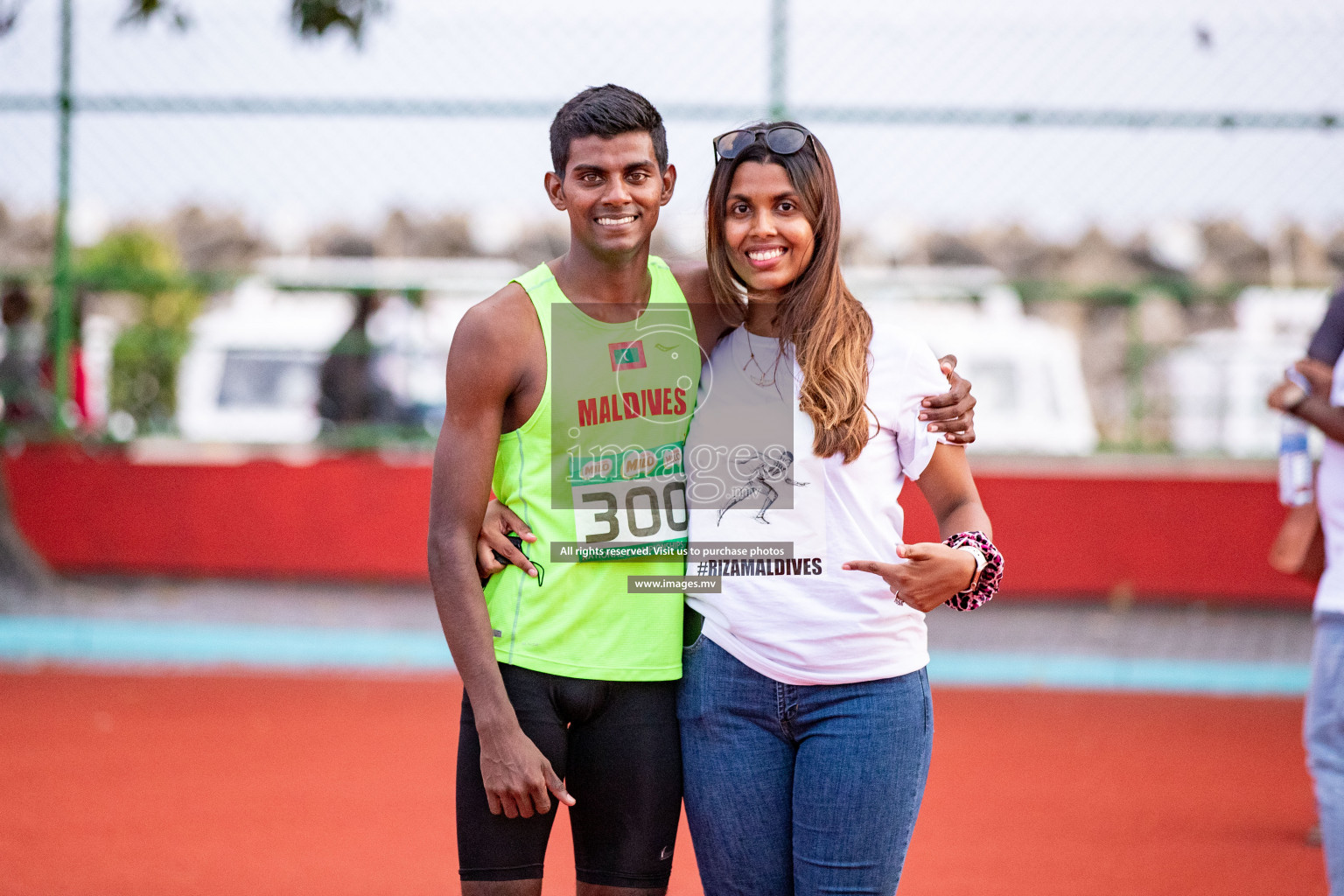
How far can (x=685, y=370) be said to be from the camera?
2.73 metres

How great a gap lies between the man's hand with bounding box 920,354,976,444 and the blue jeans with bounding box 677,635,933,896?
0.45 metres

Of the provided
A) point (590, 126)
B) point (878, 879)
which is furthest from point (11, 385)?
point (878, 879)

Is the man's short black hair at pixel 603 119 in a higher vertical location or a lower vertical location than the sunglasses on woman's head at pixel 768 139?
higher

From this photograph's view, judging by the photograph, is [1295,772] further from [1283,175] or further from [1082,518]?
[1283,175]

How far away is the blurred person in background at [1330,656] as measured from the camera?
9.76ft

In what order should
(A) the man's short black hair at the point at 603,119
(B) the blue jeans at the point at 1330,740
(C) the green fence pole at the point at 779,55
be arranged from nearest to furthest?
(A) the man's short black hair at the point at 603,119 → (B) the blue jeans at the point at 1330,740 → (C) the green fence pole at the point at 779,55

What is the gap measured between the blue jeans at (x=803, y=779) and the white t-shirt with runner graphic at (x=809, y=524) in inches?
2.0

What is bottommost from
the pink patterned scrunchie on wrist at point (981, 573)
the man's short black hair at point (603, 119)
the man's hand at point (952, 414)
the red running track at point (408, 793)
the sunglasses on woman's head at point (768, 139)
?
the red running track at point (408, 793)

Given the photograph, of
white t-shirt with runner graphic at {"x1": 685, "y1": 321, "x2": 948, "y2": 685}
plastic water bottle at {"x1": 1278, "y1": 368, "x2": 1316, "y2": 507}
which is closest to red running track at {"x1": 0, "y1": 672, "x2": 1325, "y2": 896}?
plastic water bottle at {"x1": 1278, "y1": 368, "x2": 1316, "y2": 507}

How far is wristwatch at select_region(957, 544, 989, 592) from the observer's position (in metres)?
2.40

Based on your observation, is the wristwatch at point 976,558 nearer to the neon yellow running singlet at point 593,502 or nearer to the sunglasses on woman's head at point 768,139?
the neon yellow running singlet at point 593,502

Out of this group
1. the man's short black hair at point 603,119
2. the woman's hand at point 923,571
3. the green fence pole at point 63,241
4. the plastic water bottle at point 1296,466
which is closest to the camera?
the woman's hand at point 923,571

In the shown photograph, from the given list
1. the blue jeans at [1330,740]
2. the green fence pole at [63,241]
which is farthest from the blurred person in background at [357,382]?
the blue jeans at [1330,740]

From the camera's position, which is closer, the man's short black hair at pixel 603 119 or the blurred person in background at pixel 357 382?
the man's short black hair at pixel 603 119
